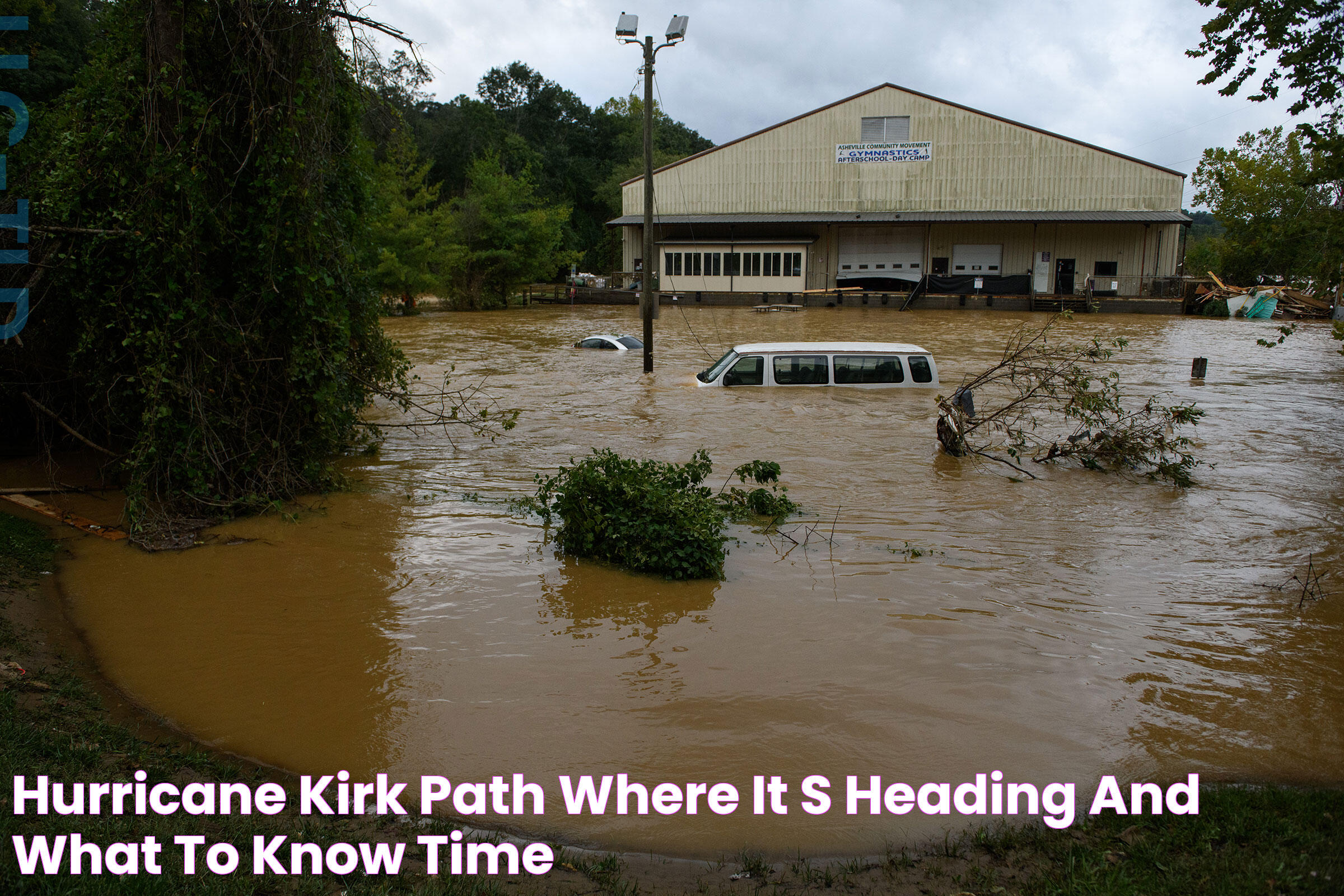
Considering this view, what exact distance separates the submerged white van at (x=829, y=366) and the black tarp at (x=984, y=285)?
109ft

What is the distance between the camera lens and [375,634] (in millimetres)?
7383

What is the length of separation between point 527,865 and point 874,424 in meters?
12.2

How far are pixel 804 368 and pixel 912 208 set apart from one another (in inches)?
1470

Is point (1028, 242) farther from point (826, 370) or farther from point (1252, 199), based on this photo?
point (826, 370)

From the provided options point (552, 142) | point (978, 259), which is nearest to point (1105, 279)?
point (978, 259)

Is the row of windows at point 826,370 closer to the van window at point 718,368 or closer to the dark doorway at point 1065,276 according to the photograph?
the van window at point 718,368

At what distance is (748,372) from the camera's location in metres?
16.3

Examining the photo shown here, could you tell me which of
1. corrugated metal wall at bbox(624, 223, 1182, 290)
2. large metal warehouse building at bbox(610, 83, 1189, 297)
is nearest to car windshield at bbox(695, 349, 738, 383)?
large metal warehouse building at bbox(610, 83, 1189, 297)

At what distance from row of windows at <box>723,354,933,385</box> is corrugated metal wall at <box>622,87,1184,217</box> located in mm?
32308

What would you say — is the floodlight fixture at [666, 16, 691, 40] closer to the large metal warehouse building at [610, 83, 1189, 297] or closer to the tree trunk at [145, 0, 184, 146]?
the tree trunk at [145, 0, 184, 146]

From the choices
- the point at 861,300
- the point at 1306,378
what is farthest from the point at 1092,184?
the point at 1306,378

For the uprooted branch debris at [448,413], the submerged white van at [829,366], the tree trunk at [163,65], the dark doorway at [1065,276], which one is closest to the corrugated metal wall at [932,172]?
the dark doorway at [1065,276]

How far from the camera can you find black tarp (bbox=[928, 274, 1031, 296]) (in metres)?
47.6

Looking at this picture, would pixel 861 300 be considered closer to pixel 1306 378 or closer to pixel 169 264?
pixel 1306 378
